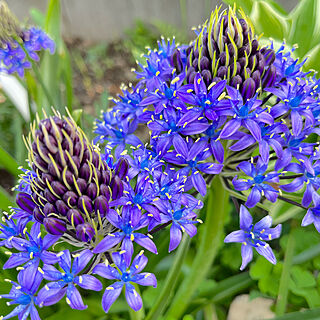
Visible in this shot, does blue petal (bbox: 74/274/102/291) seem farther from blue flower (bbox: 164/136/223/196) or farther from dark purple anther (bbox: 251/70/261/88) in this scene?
dark purple anther (bbox: 251/70/261/88)

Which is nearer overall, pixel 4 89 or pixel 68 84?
pixel 68 84

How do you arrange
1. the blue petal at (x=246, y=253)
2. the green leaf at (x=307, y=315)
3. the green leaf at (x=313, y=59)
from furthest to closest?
the green leaf at (x=313, y=59)
the green leaf at (x=307, y=315)
the blue petal at (x=246, y=253)

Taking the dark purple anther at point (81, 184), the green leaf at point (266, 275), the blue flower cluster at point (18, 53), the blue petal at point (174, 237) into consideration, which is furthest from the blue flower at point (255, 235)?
the blue flower cluster at point (18, 53)

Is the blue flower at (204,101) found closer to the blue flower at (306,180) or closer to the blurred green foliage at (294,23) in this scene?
the blue flower at (306,180)

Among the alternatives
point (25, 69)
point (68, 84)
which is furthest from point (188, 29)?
point (25, 69)

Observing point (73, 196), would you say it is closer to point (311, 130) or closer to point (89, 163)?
point (89, 163)

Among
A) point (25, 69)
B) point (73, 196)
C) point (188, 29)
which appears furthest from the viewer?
point (188, 29)

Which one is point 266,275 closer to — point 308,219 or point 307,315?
point 307,315
